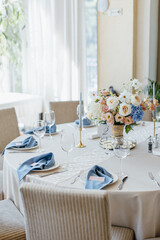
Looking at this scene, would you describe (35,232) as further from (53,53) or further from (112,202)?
(53,53)

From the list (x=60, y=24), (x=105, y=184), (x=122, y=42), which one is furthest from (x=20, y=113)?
(x=105, y=184)

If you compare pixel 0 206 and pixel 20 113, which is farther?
pixel 20 113

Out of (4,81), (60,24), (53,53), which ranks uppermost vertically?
(60,24)

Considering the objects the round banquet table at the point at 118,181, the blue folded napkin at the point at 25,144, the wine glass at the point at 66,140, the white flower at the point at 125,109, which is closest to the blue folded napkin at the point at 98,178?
the round banquet table at the point at 118,181

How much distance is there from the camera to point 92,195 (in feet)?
4.04

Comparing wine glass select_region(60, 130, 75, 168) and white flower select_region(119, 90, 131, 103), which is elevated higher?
white flower select_region(119, 90, 131, 103)

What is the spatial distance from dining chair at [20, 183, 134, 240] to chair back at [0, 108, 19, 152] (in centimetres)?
178

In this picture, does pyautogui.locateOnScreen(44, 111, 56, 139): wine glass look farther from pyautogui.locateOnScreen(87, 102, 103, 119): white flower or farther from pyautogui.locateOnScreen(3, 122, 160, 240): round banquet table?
pyautogui.locateOnScreen(87, 102, 103, 119): white flower

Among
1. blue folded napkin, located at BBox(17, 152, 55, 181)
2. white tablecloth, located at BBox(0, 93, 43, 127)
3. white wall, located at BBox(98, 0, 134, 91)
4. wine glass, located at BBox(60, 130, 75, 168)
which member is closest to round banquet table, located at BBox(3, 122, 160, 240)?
blue folded napkin, located at BBox(17, 152, 55, 181)

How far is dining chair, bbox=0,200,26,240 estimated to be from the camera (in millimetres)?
1745

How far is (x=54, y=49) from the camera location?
496 cm

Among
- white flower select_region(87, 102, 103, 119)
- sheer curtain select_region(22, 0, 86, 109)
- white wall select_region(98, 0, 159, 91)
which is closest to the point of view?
white flower select_region(87, 102, 103, 119)

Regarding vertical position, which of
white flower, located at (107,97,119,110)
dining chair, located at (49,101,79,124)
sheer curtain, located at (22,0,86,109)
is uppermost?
sheer curtain, located at (22,0,86,109)

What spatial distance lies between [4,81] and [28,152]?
10.2 feet
